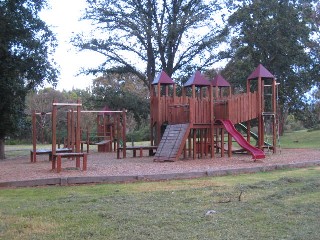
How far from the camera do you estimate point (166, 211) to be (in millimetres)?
7246

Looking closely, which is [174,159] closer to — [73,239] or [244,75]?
[73,239]

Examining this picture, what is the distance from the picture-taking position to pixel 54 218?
22.5 feet

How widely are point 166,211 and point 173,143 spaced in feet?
38.3

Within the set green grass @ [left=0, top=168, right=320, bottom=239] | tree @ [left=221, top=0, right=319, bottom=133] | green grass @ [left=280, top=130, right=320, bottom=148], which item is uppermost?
tree @ [left=221, top=0, right=319, bottom=133]

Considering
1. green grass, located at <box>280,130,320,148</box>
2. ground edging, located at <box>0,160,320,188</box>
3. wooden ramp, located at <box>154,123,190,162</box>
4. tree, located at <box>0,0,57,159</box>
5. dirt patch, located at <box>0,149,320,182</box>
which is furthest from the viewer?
green grass, located at <box>280,130,320,148</box>

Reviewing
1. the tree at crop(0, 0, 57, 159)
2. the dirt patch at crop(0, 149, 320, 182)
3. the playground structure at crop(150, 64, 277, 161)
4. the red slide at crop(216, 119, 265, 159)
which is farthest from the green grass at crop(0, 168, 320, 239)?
the tree at crop(0, 0, 57, 159)

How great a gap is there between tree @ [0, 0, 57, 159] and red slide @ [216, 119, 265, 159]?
9746 millimetres

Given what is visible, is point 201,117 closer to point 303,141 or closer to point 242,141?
point 242,141

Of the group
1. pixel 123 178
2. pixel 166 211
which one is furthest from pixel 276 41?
pixel 166 211

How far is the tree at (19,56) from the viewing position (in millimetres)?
21344

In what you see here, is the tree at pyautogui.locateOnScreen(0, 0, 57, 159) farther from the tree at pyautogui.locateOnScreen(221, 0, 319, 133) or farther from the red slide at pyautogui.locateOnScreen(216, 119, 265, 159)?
the tree at pyautogui.locateOnScreen(221, 0, 319, 133)

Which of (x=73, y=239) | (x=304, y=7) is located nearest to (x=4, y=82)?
(x=73, y=239)

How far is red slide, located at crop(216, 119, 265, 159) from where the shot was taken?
1710 centimetres

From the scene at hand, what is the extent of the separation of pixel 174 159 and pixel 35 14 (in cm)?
1070
